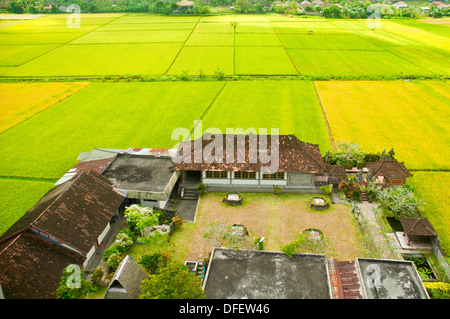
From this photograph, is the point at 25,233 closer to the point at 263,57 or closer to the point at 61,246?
the point at 61,246

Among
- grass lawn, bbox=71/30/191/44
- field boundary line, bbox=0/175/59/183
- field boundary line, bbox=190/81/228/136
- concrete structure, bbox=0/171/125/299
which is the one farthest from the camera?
grass lawn, bbox=71/30/191/44

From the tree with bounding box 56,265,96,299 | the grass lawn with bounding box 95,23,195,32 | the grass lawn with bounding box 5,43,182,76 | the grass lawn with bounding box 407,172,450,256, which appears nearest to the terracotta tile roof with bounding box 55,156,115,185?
the tree with bounding box 56,265,96,299

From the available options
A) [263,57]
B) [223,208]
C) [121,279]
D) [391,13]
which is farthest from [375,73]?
[391,13]

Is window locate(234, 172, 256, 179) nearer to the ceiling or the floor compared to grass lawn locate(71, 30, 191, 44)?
nearer to the floor

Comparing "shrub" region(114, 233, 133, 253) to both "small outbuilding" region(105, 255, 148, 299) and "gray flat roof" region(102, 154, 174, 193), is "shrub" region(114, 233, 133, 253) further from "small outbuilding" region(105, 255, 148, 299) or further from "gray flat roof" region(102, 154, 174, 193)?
"gray flat roof" region(102, 154, 174, 193)

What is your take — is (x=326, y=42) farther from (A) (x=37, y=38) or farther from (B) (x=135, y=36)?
(A) (x=37, y=38)

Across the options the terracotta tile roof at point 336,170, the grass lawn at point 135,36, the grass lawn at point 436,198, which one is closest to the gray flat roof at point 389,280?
the grass lawn at point 436,198
